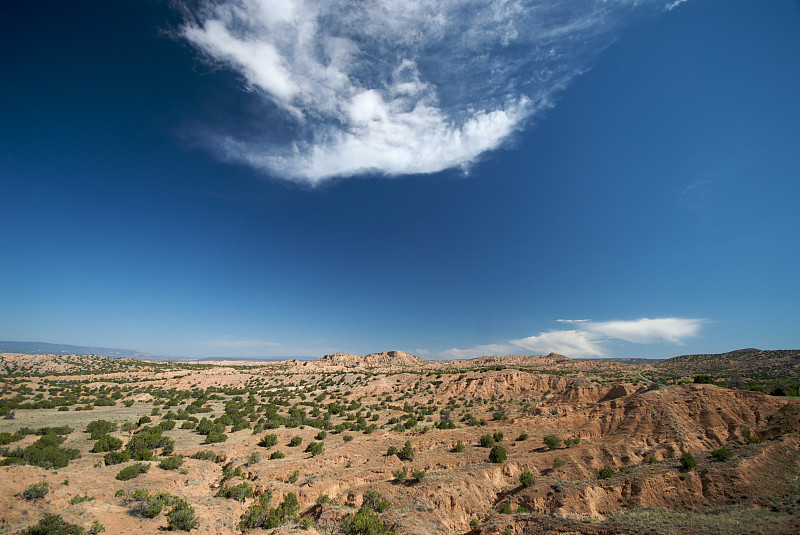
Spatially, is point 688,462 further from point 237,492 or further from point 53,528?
point 53,528

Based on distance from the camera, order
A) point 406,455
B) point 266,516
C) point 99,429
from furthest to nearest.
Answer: point 99,429, point 406,455, point 266,516

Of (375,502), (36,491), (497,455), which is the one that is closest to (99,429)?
(36,491)

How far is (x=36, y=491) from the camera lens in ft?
41.7

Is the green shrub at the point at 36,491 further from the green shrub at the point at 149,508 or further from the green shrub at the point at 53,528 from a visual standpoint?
the green shrub at the point at 149,508

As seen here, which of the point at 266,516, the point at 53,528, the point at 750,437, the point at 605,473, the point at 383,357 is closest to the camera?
the point at 53,528

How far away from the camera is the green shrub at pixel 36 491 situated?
1261cm

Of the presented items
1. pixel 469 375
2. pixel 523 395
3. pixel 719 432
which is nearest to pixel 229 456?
pixel 719 432

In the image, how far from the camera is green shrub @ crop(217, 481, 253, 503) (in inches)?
653

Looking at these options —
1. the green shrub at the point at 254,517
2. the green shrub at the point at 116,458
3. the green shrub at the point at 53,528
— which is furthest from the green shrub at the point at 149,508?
the green shrub at the point at 116,458

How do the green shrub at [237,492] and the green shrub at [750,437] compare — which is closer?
the green shrub at [237,492]

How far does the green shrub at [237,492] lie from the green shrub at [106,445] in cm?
1055

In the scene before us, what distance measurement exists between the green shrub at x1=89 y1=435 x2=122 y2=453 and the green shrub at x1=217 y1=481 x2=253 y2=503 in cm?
1055

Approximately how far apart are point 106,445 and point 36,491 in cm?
1000

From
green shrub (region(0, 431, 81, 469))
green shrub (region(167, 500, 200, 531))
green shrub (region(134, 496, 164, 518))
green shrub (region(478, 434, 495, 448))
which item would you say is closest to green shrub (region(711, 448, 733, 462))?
green shrub (region(478, 434, 495, 448))
